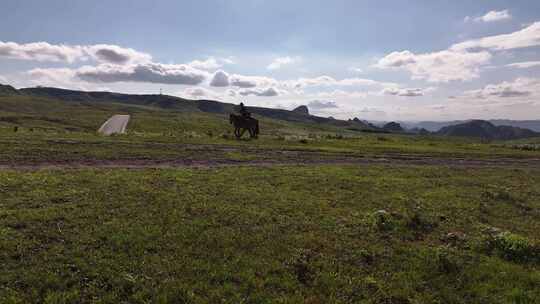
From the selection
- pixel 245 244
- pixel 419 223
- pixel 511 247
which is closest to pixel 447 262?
pixel 511 247

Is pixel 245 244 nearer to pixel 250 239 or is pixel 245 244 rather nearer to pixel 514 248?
pixel 250 239

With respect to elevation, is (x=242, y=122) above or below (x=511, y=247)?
above

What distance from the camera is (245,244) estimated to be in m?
11.2

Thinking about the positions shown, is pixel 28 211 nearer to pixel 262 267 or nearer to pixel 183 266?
pixel 183 266

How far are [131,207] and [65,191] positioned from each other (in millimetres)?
3659

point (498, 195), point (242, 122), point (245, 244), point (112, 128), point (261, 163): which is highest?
point (242, 122)

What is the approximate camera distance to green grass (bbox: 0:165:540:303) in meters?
8.76

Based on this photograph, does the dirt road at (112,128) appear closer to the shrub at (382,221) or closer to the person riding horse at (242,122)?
the person riding horse at (242,122)

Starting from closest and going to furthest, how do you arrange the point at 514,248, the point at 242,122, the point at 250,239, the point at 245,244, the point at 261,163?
the point at 245,244
the point at 250,239
the point at 514,248
the point at 261,163
the point at 242,122

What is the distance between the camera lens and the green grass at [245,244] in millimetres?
8758

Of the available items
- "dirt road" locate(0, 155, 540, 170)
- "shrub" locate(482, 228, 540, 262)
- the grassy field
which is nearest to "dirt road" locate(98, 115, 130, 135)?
"dirt road" locate(0, 155, 540, 170)

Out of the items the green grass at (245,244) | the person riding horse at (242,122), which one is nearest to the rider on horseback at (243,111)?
the person riding horse at (242,122)

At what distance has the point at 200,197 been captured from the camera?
1568 centimetres

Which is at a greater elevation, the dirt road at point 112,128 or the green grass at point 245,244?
the dirt road at point 112,128
